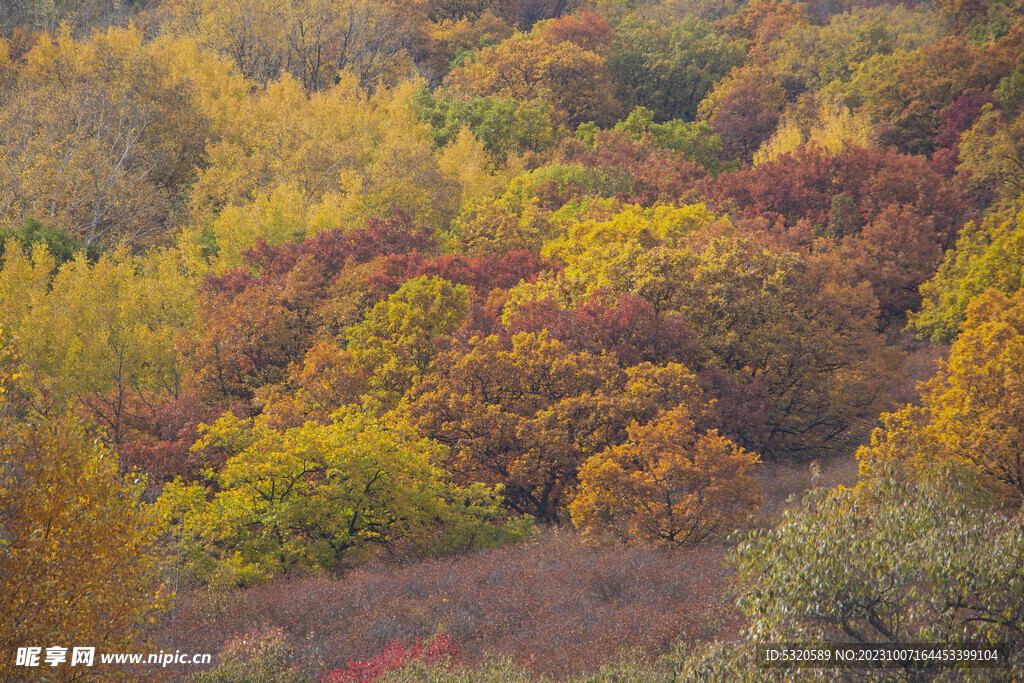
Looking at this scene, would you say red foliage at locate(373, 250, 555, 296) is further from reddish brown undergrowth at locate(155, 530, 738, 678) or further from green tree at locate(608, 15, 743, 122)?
green tree at locate(608, 15, 743, 122)

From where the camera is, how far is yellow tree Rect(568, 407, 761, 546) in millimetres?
19969

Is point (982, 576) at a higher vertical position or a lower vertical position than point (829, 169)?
higher

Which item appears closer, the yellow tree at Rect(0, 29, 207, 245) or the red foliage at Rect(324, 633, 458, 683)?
the red foliage at Rect(324, 633, 458, 683)

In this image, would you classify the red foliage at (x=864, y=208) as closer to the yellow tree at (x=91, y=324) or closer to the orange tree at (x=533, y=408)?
the orange tree at (x=533, y=408)

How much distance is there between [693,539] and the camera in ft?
67.7

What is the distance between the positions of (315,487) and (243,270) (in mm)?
16680

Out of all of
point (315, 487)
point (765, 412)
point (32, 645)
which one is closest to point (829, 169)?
point (765, 412)

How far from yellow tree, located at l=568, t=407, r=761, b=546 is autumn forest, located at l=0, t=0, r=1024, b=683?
98 millimetres

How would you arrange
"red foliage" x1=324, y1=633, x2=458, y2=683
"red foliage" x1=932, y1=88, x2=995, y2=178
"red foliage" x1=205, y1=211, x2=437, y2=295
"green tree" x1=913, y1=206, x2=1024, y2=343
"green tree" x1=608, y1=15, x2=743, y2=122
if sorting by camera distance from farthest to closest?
"green tree" x1=608, y1=15, x2=743, y2=122 < "red foliage" x1=932, y1=88, x2=995, y2=178 < "red foliage" x1=205, y1=211, x2=437, y2=295 < "green tree" x1=913, y1=206, x2=1024, y2=343 < "red foliage" x1=324, y1=633, x2=458, y2=683

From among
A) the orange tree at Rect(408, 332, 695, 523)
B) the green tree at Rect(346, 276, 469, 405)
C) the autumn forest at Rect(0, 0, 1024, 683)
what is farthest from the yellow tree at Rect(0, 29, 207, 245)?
the orange tree at Rect(408, 332, 695, 523)

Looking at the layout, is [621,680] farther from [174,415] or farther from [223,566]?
[174,415]

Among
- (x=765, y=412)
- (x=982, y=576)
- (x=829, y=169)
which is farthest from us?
(x=829, y=169)

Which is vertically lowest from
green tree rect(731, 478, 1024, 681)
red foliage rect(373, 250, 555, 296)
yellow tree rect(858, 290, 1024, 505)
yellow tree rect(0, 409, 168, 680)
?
red foliage rect(373, 250, 555, 296)

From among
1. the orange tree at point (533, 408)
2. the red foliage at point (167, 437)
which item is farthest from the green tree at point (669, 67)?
the red foliage at point (167, 437)
